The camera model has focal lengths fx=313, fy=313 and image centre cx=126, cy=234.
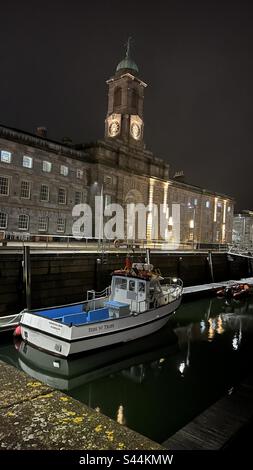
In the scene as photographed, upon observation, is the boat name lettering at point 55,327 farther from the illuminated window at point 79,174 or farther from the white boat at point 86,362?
the illuminated window at point 79,174

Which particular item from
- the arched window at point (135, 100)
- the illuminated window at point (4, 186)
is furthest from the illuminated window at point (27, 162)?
the arched window at point (135, 100)

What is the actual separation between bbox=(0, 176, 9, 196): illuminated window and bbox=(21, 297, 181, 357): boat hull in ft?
85.9

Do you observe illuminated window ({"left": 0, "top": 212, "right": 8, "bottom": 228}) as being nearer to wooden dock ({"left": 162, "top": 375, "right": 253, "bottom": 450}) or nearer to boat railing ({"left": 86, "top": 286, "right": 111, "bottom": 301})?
boat railing ({"left": 86, "top": 286, "right": 111, "bottom": 301})

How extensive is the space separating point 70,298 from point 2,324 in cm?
656

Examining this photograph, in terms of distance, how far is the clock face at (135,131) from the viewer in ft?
213

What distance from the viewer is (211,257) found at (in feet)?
136

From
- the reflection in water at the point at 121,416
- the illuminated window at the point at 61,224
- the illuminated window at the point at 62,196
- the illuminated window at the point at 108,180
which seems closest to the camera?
the reflection in water at the point at 121,416

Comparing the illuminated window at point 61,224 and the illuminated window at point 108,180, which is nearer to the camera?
the illuminated window at point 61,224

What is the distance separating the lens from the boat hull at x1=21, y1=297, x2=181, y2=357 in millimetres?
15148

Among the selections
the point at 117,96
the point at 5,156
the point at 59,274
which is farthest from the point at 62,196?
the point at 117,96

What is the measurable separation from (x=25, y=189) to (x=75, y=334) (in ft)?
99.1

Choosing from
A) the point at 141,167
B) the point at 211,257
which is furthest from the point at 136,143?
the point at 211,257

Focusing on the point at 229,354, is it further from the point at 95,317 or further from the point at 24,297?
the point at 24,297

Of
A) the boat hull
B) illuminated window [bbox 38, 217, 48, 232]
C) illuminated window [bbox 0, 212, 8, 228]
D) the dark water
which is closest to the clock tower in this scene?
illuminated window [bbox 38, 217, 48, 232]
